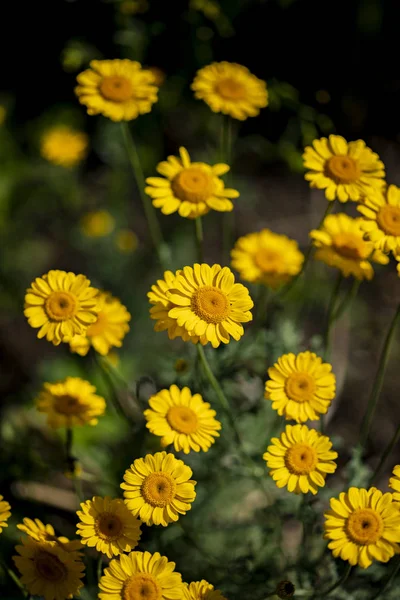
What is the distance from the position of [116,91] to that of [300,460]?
4.88 ft

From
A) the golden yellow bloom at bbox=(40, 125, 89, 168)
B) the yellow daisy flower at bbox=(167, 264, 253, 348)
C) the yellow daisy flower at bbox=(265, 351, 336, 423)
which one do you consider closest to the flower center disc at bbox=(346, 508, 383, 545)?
the yellow daisy flower at bbox=(265, 351, 336, 423)

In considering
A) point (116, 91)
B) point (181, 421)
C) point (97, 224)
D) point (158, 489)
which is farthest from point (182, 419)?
point (97, 224)

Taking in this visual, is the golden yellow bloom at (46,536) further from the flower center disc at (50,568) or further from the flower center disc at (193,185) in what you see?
the flower center disc at (193,185)

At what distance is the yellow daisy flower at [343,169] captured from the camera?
2.35 m

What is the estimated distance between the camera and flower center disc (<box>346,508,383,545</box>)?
5.98ft

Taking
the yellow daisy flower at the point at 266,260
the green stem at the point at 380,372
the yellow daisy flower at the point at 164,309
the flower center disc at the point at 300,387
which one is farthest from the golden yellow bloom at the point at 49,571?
the yellow daisy flower at the point at 266,260

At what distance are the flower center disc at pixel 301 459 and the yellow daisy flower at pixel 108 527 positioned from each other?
1.56ft

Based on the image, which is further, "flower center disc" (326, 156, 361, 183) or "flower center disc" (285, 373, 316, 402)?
"flower center disc" (326, 156, 361, 183)

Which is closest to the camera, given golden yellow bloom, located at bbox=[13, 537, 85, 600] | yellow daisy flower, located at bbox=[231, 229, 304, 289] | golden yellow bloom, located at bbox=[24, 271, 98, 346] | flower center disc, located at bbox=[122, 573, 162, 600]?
flower center disc, located at bbox=[122, 573, 162, 600]

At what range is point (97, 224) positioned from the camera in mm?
4188

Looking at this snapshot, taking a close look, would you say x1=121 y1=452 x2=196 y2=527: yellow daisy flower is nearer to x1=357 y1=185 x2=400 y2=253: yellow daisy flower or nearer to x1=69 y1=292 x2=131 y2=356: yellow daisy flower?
x1=69 y1=292 x2=131 y2=356: yellow daisy flower

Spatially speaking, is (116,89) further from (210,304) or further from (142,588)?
(142,588)

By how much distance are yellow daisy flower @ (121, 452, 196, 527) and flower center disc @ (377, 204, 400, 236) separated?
1.00m

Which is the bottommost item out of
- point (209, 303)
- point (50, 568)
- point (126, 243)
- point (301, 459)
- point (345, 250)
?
point (126, 243)
